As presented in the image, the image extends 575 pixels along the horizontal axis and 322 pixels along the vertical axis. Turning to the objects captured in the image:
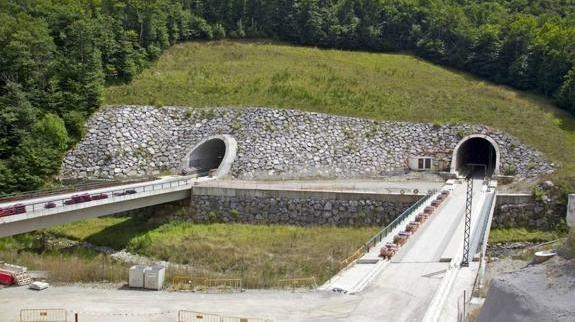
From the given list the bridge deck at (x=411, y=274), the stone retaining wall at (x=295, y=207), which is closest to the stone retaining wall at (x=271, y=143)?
the stone retaining wall at (x=295, y=207)

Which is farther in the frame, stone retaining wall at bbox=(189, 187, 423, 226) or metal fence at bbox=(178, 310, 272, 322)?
stone retaining wall at bbox=(189, 187, 423, 226)

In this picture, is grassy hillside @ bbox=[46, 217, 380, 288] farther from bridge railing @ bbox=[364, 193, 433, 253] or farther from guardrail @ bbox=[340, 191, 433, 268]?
bridge railing @ bbox=[364, 193, 433, 253]

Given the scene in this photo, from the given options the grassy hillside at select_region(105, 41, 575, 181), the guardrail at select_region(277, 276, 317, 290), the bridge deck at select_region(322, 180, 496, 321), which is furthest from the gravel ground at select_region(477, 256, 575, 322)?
the grassy hillside at select_region(105, 41, 575, 181)

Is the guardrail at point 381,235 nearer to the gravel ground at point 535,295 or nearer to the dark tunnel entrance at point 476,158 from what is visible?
the dark tunnel entrance at point 476,158

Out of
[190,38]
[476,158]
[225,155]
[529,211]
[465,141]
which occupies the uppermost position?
[190,38]

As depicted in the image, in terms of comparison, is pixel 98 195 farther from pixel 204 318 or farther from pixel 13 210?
pixel 204 318

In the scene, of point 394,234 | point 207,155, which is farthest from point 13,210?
point 207,155

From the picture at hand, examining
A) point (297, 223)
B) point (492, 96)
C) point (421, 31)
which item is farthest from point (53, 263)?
point (421, 31)
